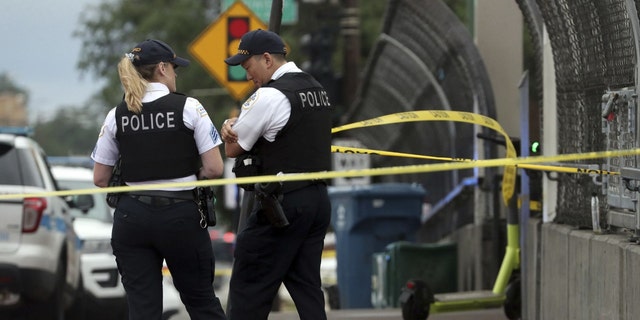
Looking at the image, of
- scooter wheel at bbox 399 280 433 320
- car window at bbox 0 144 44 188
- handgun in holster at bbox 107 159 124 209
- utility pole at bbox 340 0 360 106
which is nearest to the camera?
handgun in holster at bbox 107 159 124 209

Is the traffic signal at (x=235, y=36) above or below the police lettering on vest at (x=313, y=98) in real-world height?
above

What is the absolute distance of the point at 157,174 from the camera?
7816 millimetres

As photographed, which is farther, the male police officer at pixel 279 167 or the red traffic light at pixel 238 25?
the red traffic light at pixel 238 25

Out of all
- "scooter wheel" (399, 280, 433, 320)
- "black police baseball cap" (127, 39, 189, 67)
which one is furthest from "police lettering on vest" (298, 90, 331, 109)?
"scooter wheel" (399, 280, 433, 320)

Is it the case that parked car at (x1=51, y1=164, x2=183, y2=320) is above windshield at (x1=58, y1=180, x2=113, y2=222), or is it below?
below

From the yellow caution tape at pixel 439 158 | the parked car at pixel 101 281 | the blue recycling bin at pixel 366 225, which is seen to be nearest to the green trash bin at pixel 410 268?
the blue recycling bin at pixel 366 225

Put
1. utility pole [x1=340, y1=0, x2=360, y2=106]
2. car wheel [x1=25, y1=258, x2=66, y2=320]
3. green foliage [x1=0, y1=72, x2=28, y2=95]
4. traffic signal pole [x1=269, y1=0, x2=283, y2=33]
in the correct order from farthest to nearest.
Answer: green foliage [x1=0, y1=72, x2=28, y2=95] → utility pole [x1=340, y1=0, x2=360, y2=106] → car wheel [x1=25, y1=258, x2=66, y2=320] → traffic signal pole [x1=269, y1=0, x2=283, y2=33]

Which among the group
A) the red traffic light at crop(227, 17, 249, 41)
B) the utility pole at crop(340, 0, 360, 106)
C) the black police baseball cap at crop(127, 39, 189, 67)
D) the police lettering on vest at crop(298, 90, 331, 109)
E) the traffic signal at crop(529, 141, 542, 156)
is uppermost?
the utility pole at crop(340, 0, 360, 106)

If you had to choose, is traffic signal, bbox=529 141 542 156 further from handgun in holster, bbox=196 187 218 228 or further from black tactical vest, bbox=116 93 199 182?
black tactical vest, bbox=116 93 199 182

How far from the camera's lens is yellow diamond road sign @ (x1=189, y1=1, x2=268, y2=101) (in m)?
15.2

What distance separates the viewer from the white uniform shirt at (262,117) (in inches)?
306

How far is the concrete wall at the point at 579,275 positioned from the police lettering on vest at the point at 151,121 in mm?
2336

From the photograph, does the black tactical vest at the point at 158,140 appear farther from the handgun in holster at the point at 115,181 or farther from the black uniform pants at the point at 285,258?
the black uniform pants at the point at 285,258

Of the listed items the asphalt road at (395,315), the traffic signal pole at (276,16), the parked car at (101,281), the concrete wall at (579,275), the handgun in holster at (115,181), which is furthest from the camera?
the parked car at (101,281)
